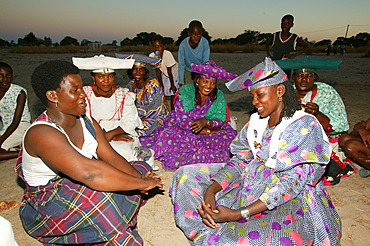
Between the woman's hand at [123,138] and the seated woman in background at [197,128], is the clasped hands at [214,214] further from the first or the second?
the woman's hand at [123,138]

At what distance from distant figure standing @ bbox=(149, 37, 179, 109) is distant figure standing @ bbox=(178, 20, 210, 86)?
0.34m

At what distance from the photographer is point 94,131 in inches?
96.0

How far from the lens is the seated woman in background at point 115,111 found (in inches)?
141

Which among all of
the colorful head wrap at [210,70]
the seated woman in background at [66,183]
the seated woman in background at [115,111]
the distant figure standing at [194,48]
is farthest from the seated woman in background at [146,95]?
the seated woman in background at [66,183]

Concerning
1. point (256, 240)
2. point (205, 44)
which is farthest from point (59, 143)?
point (205, 44)

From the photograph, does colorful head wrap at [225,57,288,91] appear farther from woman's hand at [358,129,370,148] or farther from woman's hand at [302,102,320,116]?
woman's hand at [358,129,370,148]

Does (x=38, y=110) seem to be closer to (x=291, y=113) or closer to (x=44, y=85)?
(x=44, y=85)

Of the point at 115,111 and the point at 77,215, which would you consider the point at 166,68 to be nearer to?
the point at 115,111

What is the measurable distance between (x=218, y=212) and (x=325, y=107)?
227cm

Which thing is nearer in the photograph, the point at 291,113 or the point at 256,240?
the point at 256,240

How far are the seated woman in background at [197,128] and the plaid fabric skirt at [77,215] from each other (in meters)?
1.75

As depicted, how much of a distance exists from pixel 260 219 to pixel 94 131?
1580mm

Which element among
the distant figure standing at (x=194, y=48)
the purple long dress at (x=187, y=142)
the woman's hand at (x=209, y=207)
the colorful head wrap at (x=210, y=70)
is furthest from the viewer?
the distant figure standing at (x=194, y=48)

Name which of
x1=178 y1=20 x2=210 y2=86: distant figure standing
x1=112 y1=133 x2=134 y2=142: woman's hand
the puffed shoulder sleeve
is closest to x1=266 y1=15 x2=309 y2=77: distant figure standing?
x1=178 y1=20 x2=210 y2=86: distant figure standing
